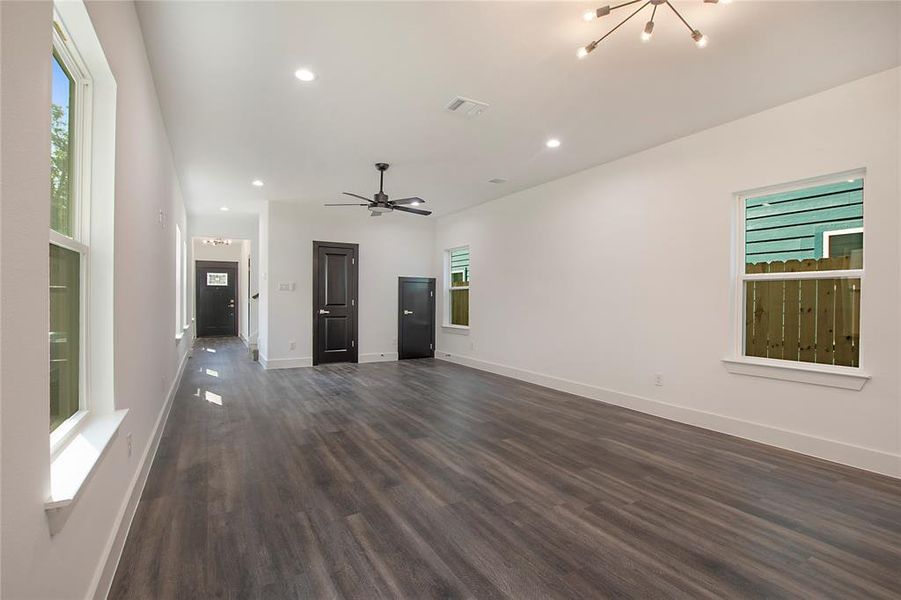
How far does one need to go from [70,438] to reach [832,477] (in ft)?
14.6

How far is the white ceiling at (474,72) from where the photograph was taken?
2498 millimetres

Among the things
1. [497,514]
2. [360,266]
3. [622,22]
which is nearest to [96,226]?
[497,514]

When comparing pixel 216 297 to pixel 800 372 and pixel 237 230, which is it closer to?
pixel 237 230

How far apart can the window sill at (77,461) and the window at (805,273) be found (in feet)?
15.4

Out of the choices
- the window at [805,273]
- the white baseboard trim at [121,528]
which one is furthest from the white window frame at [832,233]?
the white baseboard trim at [121,528]

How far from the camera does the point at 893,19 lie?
8.30 feet

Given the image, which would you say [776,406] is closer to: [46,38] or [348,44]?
[348,44]

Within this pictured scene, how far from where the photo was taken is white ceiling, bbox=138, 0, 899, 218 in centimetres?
250

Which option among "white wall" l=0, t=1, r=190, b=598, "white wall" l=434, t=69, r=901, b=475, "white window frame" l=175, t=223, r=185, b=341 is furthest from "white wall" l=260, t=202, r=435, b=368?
"white wall" l=0, t=1, r=190, b=598

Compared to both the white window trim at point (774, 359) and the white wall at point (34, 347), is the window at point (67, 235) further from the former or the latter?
the white window trim at point (774, 359)

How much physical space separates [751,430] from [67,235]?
16.2 ft

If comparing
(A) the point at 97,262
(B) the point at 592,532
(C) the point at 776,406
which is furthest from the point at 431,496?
(C) the point at 776,406

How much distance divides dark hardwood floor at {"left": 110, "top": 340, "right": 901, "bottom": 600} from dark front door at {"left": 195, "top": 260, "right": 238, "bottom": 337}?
33.6 feet

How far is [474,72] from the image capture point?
308 centimetres
